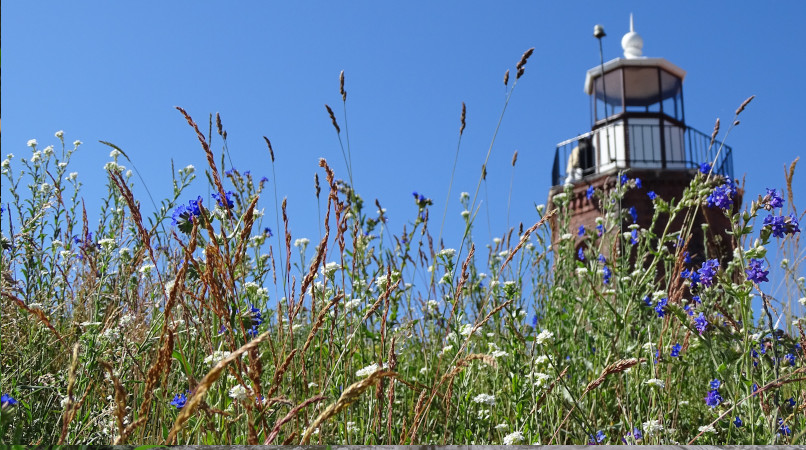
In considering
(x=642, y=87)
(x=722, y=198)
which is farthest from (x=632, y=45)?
(x=722, y=198)

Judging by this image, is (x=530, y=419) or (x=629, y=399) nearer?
(x=530, y=419)

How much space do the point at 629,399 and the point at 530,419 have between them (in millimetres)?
537

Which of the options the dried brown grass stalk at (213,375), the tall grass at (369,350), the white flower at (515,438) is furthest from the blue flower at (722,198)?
the dried brown grass stalk at (213,375)

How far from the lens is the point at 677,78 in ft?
70.8

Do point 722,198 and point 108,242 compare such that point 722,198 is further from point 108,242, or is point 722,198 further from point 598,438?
point 108,242

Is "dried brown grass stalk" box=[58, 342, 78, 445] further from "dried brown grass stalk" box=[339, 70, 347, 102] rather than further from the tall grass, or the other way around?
"dried brown grass stalk" box=[339, 70, 347, 102]

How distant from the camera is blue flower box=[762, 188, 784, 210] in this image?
8.35 ft

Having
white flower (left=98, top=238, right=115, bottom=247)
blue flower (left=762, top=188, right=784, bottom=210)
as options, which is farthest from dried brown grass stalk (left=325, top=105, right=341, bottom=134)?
blue flower (left=762, top=188, right=784, bottom=210)

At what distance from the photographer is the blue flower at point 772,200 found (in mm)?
2545

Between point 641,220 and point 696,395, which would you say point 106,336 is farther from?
point 641,220

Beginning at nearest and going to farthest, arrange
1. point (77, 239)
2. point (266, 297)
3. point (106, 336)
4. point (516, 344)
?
point (106, 336)
point (516, 344)
point (266, 297)
point (77, 239)

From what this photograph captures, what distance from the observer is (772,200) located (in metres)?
2.55

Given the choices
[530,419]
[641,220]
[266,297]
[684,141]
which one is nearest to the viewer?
[530,419]

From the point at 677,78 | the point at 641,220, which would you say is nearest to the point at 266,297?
the point at 641,220
